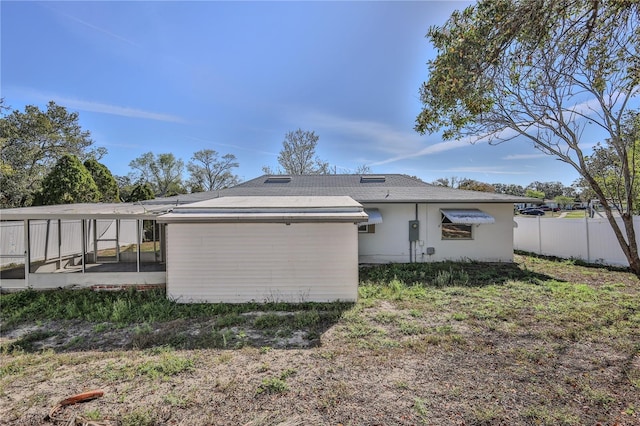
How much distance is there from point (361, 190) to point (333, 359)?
32.8ft

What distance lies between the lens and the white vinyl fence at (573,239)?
11188mm

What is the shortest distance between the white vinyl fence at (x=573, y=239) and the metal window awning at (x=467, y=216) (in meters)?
3.96

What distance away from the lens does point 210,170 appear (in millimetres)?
44656

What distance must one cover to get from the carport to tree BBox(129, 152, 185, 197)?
3876cm

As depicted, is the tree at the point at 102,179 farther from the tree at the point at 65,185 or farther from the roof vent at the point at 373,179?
the roof vent at the point at 373,179

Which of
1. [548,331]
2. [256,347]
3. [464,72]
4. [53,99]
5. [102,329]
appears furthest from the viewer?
[53,99]

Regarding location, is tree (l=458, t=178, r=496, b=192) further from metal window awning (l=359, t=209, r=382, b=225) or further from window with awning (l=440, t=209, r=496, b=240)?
metal window awning (l=359, t=209, r=382, b=225)

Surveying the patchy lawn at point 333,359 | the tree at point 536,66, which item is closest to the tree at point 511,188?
the patchy lawn at point 333,359

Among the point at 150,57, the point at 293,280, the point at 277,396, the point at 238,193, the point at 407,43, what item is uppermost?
the point at 150,57

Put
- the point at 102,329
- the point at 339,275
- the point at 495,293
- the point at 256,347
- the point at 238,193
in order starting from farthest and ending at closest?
1. the point at 238,193
2. the point at 495,293
3. the point at 339,275
4. the point at 102,329
5. the point at 256,347

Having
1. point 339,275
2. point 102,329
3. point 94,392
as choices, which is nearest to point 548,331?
point 339,275

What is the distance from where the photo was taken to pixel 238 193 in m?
13.9

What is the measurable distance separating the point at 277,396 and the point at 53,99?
1188 inches

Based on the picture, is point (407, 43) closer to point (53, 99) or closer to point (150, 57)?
point (150, 57)
